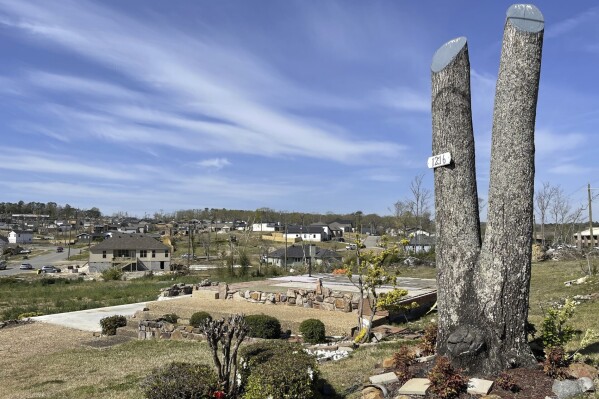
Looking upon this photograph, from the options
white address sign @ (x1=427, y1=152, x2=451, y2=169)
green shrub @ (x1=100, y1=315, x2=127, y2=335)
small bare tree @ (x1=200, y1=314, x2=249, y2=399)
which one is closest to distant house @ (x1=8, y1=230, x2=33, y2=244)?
green shrub @ (x1=100, y1=315, x2=127, y2=335)

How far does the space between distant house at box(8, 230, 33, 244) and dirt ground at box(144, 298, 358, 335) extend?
95.3 m

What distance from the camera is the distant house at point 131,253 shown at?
5488 cm

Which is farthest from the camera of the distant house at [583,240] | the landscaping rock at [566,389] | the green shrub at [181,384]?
the distant house at [583,240]

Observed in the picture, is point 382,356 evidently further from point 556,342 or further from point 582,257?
point 582,257

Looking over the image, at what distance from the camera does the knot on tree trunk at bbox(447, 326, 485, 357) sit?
5430mm

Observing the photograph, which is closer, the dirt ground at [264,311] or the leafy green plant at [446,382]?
the leafy green plant at [446,382]

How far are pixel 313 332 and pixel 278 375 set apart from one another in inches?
237

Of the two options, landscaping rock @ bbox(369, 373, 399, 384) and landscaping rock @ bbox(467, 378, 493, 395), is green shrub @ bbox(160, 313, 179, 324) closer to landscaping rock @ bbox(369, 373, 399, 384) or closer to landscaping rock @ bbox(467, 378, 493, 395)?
landscaping rock @ bbox(369, 373, 399, 384)

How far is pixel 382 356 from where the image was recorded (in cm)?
832

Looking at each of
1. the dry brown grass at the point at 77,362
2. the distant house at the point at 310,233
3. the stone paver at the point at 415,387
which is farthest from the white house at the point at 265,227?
the stone paver at the point at 415,387

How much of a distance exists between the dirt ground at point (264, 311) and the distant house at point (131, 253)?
4087cm

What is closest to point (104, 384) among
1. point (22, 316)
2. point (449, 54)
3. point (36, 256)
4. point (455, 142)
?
point (455, 142)

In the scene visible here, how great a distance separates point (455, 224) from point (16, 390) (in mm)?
8225

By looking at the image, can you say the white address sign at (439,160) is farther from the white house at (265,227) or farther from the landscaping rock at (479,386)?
the white house at (265,227)
